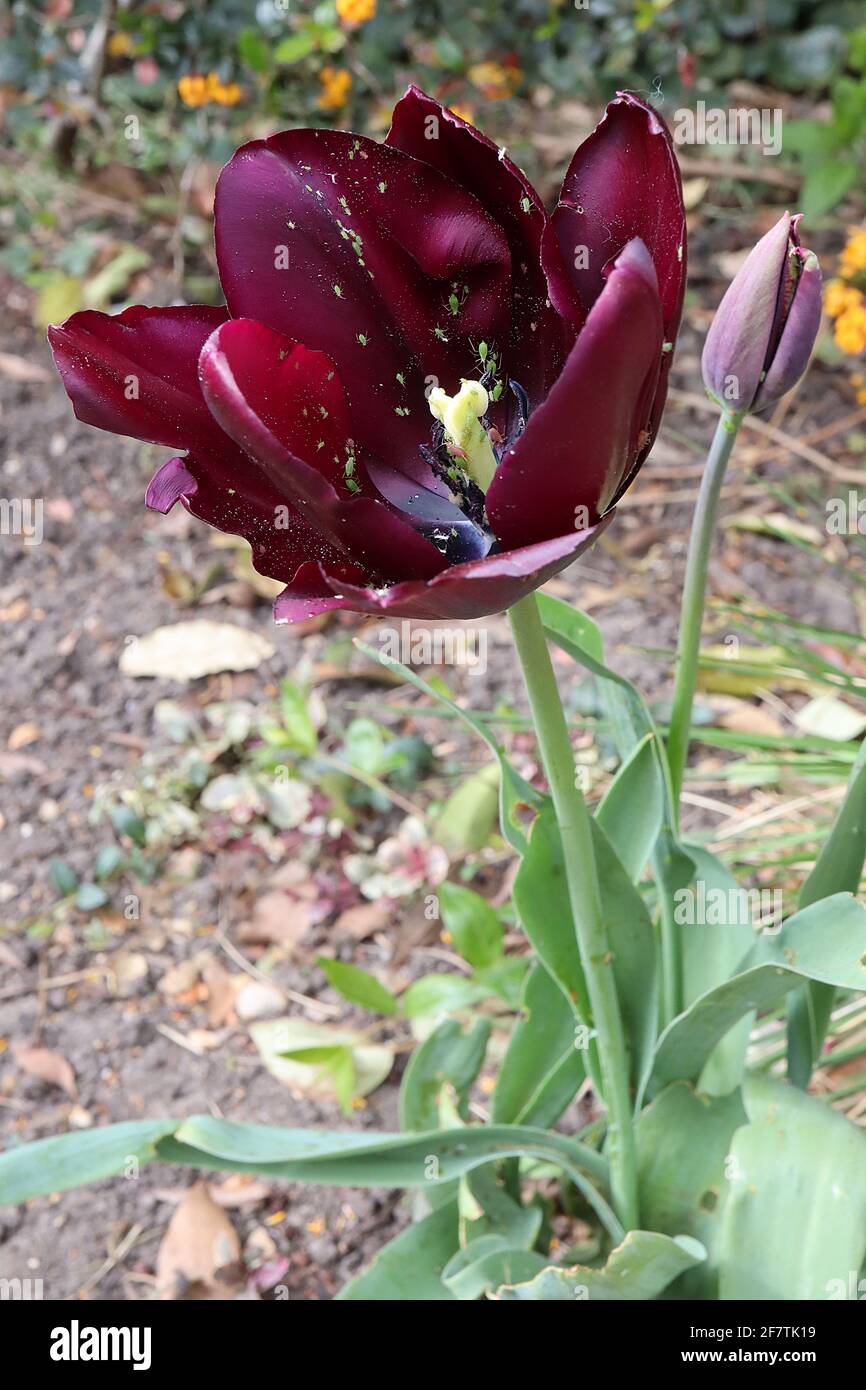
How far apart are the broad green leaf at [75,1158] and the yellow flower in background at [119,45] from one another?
2.11 meters

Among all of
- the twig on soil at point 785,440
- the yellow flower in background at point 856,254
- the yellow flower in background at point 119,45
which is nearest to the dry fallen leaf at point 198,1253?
the twig on soil at point 785,440

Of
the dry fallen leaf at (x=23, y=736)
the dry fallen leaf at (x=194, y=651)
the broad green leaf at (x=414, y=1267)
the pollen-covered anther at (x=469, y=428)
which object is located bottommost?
the broad green leaf at (x=414, y=1267)

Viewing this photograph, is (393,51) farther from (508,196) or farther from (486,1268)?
(486,1268)

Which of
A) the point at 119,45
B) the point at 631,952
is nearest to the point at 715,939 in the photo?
the point at 631,952

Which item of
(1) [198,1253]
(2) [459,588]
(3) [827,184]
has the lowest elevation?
(1) [198,1253]

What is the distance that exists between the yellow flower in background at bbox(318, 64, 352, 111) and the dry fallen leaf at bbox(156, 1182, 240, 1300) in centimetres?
177

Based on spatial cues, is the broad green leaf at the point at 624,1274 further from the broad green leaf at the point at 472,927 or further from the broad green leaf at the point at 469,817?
the broad green leaf at the point at 469,817

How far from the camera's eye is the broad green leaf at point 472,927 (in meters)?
1.27

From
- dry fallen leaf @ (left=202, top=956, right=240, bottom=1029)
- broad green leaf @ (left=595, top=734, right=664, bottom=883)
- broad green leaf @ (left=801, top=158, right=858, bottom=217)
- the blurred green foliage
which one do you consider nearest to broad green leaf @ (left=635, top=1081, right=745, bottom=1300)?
broad green leaf @ (left=595, top=734, right=664, bottom=883)

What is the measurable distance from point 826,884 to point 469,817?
2.33 feet

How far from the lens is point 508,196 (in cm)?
66
